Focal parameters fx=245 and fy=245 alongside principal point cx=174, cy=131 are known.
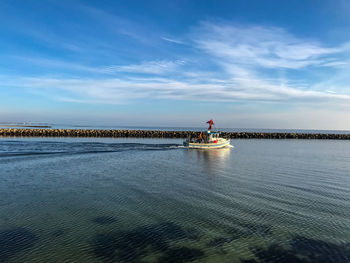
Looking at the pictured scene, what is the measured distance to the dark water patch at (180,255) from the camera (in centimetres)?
829

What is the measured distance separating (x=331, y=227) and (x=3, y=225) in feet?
48.2

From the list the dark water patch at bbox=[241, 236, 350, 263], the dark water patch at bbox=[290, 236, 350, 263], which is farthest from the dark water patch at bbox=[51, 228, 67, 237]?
the dark water patch at bbox=[290, 236, 350, 263]

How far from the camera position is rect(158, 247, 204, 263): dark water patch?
8289 mm

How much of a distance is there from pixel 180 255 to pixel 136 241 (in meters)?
1.93

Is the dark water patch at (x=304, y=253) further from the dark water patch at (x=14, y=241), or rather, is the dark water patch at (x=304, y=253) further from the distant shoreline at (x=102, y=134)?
the distant shoreline at (x=102, y=134)

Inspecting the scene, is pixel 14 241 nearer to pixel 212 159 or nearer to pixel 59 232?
pixel 59 232

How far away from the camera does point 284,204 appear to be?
14.4 metres

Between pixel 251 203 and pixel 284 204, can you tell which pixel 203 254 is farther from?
pixel 284 204

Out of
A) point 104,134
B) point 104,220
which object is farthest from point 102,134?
point 104,220

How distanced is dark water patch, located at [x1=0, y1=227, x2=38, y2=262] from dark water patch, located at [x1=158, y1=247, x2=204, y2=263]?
199 inches

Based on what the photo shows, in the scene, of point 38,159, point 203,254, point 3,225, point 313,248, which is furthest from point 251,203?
point 38,159

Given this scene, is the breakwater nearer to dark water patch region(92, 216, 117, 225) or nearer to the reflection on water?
the reflection on water

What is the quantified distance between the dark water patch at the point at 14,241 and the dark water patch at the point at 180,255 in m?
5.06

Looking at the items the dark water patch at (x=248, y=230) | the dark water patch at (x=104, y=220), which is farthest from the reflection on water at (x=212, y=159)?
the dark water patch at (x=104, y=220)
